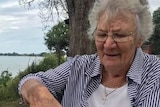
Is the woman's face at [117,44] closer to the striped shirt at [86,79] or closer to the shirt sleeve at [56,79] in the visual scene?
the striped shirt at [86,79]

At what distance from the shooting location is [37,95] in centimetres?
207

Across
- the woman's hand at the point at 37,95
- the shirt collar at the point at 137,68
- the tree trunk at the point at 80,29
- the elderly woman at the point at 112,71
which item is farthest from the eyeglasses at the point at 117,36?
the tree trunk at the point at 80,29

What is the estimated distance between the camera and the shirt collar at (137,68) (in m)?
2.33

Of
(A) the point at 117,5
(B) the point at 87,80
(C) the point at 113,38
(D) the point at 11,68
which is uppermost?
(A) the point at 117,5

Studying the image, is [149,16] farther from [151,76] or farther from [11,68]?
[11,68]

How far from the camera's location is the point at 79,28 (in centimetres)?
684

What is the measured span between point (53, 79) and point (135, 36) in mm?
532

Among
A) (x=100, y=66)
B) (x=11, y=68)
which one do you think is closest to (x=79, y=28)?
(x=100, y=66)

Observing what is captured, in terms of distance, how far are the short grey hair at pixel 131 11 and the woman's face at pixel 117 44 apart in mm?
35

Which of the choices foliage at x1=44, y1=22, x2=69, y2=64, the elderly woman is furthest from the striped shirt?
foliage at x1=44, y1=22, x2=69, y2=64

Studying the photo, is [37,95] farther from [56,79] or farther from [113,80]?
[113,80]

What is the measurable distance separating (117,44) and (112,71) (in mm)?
193

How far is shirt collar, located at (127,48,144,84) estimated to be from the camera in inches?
91.6

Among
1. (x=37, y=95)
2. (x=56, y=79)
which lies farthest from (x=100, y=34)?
(x=37, y=95)
